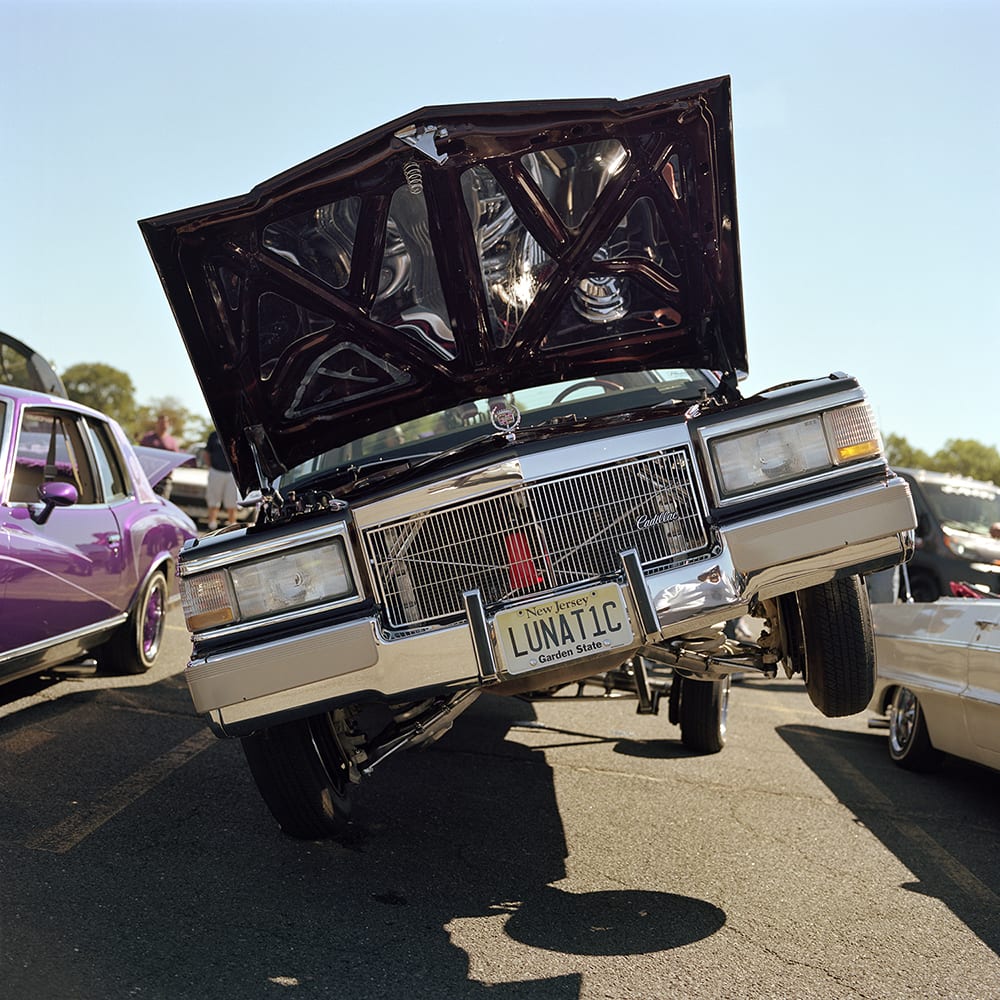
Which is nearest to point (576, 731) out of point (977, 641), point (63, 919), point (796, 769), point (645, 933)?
point (796, 769)

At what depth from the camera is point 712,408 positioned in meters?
3.44

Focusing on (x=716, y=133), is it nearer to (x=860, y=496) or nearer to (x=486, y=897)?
(x=860, y=496)

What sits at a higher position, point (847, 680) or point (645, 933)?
point (847, 680)

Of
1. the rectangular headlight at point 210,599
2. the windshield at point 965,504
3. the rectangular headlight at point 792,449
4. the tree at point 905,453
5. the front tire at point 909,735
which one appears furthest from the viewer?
the tree at point 905,453

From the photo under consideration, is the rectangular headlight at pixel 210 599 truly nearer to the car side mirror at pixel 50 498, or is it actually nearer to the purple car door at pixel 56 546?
the purple car door at pixel 56 546

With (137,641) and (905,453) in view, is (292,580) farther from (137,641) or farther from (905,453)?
(905,453)

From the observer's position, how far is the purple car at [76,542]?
480cm

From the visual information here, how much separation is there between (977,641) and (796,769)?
3.58 feet

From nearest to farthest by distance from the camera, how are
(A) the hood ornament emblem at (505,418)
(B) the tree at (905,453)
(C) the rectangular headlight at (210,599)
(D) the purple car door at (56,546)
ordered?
(C) the rectangular headlight at (210,599)
(A) the hood ornament emblem at (505,418)
(D) the purple car door at (56,546)
(B) the tree at (905,453)

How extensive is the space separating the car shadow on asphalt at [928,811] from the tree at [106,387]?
62.1 metres

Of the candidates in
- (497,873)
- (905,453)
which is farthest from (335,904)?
(905,453)

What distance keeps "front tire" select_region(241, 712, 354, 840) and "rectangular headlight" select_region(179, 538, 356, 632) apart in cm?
44

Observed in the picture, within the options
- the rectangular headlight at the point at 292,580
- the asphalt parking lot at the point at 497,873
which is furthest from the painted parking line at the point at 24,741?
the rectangular headlight at the point at 292,580

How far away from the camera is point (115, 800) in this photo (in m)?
4.05
